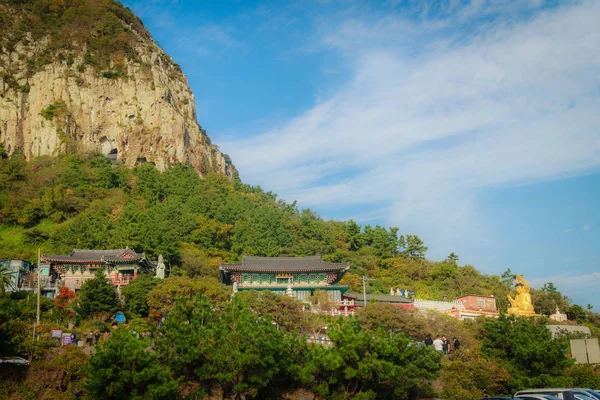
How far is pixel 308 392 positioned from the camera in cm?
2131

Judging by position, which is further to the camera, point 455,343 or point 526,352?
point 455,343

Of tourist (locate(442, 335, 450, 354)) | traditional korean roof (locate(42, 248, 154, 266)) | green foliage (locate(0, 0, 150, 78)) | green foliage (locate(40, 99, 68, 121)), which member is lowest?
tourist (locate(442, 335, 450, 354))

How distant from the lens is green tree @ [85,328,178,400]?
16.5m

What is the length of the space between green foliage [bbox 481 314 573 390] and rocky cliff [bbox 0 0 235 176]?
59.1m

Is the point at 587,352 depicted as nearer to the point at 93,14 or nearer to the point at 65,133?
the point at 65,133

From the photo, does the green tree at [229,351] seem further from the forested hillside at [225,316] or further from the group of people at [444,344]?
the group of people at [444,344]

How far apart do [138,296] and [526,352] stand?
22.6m

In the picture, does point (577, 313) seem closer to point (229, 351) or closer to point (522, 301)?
point (522, 301)

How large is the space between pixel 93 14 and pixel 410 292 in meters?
67.0

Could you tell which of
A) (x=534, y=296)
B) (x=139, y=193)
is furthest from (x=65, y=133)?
(x=534, y=296)

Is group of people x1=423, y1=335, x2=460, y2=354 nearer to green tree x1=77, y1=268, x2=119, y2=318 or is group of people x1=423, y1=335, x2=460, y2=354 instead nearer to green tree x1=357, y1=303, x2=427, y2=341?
green tree x1=357, y1=303, x2=427, y2=341

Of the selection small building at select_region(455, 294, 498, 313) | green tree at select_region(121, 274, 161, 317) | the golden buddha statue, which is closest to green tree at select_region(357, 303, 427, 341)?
the golden buddha statue

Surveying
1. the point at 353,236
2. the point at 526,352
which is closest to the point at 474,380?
the point at 526,352

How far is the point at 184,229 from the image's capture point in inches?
2156
